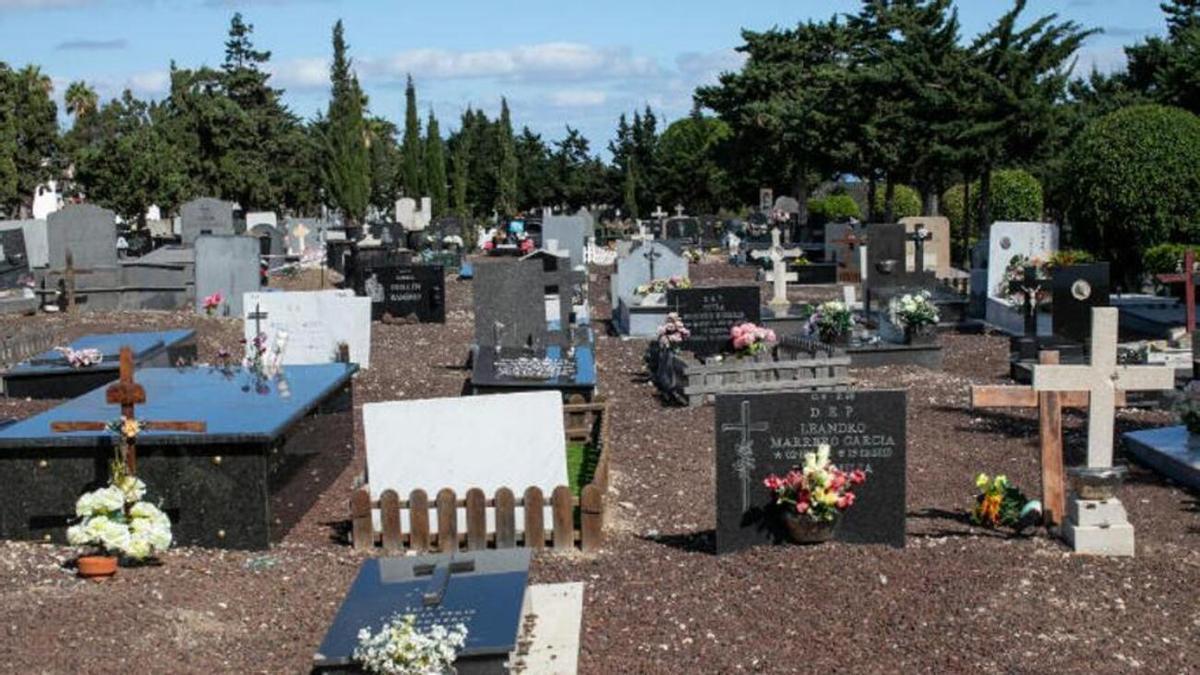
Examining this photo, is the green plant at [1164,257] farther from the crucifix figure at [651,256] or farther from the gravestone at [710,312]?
the gravestone at [710,312]

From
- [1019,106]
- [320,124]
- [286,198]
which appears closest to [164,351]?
[1019,106]

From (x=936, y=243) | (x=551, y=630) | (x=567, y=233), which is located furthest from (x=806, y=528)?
(x=567, y=233)

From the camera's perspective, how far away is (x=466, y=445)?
10.7 metres

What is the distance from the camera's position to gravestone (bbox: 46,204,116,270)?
1104 inches

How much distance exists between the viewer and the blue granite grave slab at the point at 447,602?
694cm

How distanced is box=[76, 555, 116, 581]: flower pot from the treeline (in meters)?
23.4

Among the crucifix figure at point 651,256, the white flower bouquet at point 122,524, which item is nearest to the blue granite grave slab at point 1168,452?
the white flower bouquet at point 122,524

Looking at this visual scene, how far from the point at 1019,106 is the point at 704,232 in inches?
712

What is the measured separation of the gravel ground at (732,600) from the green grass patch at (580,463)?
0.45m

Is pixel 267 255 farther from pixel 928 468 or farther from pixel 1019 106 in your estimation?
pixel 928 468

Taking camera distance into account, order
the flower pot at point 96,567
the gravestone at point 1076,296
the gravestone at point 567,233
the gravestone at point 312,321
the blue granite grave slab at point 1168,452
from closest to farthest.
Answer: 1. the flower pot at point 96,567
2. the blue granite grave slab at point 1168,452
3. the gravestone at point 312,321
4. the gravestone at point 1076,296
5. the gravestone at point 567,233

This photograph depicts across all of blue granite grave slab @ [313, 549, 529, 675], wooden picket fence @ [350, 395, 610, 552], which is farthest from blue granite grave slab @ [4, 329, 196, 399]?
blue granite grave slab @ [313, 549, 529, 675]

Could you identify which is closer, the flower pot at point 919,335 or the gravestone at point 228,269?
the flower pot at point 919,335

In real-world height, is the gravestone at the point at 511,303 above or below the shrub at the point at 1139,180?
below
